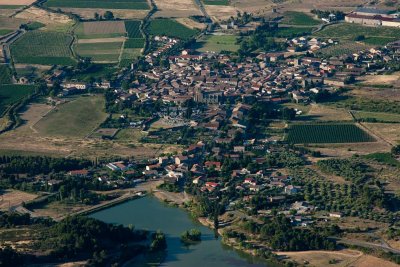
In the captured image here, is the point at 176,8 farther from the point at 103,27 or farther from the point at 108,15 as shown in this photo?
the point at 103,27

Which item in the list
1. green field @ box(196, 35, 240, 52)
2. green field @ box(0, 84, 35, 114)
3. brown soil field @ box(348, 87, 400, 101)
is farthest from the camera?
green field @ box(196, 35, 240, 52)

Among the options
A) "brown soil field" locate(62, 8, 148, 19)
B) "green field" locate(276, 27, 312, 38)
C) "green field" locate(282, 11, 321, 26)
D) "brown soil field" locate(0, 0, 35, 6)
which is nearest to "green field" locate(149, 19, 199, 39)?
"brown soil field" locate(62, 8, 148, 19)

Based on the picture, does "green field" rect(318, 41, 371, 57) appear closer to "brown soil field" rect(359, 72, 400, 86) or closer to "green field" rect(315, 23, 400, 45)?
"green field" rect(315, 23, 400, 45)

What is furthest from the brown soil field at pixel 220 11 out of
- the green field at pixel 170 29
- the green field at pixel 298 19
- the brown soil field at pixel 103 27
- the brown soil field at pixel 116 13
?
the brown soil field at pixel 103 27

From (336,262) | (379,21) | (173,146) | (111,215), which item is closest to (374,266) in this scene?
(336,262)

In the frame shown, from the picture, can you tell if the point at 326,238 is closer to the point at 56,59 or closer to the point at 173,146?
the point at 173,146

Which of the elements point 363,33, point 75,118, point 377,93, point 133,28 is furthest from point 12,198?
point 363,33
